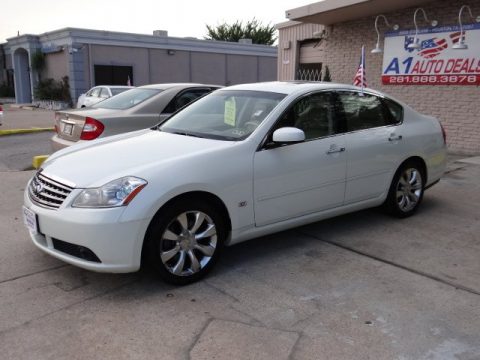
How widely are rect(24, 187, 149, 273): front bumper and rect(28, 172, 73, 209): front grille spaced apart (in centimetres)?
9

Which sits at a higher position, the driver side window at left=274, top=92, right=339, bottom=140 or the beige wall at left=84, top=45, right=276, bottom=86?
the beige wall at left=84, top=45, right=276, bottom=86

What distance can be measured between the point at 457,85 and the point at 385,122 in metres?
5.48

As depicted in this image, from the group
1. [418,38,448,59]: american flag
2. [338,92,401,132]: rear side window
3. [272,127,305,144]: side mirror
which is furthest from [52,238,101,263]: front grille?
[418,38,448,59]: american flag

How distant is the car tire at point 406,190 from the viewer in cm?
536

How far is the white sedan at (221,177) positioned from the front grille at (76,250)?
0.03 feet

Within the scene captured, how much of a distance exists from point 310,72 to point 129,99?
28.1ft

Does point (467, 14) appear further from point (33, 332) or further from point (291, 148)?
point (33, 332)

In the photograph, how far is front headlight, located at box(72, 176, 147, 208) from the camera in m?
3.37

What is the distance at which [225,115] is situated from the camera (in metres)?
4.58

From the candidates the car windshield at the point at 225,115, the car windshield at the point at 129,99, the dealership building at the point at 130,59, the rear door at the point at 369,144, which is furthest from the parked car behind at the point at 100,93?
the rear door at the point at 369,144

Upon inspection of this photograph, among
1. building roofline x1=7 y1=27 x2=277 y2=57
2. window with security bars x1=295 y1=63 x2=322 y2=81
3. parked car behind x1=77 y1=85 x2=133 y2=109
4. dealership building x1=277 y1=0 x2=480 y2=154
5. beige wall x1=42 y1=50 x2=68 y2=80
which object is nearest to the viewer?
dealership building x1=277 y1=0 x2=480 y2=154

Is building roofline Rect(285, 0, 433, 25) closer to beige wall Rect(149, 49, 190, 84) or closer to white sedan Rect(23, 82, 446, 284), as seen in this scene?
white sedan Rect(23, 82, 446, 284)

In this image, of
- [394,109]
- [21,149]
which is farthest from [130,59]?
[394,109]

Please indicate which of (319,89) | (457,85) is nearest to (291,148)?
(319,89)
